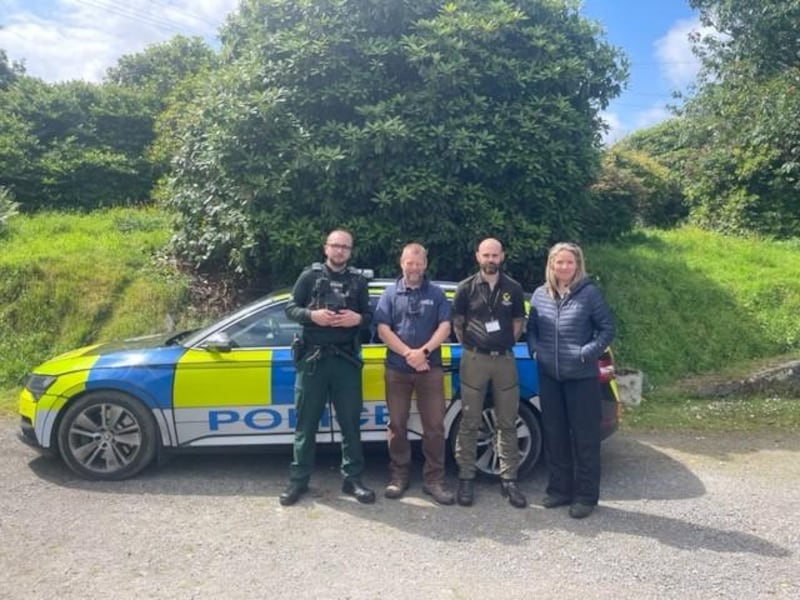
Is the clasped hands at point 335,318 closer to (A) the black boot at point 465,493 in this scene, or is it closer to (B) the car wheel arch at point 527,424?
(B) the car wheel arch at point 527,424

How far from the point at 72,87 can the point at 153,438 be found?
1317cm

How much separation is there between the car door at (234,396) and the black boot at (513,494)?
52.0 inches

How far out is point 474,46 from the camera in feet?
24.0

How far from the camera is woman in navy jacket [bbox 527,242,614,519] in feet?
15.7

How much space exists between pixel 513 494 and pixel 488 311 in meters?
1.28

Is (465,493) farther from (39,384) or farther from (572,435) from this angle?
(39,384)

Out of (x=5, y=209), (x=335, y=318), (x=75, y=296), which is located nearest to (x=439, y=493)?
(x=335, y=318)

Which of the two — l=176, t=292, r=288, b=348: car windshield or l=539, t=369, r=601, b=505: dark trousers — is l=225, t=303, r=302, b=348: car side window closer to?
l=176, t=292, r=288, b=348: car windshield

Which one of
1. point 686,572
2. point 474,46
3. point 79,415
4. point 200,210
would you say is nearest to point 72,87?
point 200,210

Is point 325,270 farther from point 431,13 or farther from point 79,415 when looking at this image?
point 431,13

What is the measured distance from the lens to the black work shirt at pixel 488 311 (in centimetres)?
491

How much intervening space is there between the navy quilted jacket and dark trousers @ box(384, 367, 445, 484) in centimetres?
78

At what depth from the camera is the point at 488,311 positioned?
492cm

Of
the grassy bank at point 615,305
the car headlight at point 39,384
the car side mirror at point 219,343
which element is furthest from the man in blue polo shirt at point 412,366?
the grassy bank at point 615,305
